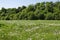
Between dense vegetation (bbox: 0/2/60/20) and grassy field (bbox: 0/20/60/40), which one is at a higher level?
grassy field (bbox: 0/20/60/40)

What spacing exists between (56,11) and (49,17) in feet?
28.7

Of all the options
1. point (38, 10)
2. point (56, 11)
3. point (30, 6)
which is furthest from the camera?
point (30, 6)

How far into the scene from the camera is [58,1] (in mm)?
124562

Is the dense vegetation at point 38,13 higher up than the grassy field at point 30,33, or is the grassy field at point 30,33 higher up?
the grassy field at point 30,33

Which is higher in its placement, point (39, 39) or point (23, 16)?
point (39, 39)

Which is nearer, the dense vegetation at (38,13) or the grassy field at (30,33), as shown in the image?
the grassy field at (30,33)

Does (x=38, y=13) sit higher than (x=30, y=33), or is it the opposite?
(x=30, y=33)

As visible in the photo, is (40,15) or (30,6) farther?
(30,6)

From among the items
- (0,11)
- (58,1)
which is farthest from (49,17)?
(0,11)

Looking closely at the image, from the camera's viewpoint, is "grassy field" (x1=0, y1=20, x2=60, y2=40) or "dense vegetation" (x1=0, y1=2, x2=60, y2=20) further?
"dense vegetation" (x1=0, y1=2, x2=60, y2=20)

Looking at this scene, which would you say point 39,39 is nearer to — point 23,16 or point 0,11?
point 23,16

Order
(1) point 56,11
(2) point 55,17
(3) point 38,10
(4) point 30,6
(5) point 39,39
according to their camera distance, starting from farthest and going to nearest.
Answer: (4) point 30,6 → (3) point 38,10 → (1) point 56,11 → (2) point 55,17 → (5) point 39,39

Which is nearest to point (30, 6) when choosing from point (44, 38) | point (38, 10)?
point (38, 10)

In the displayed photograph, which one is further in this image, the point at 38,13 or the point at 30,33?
the point at 38,13
